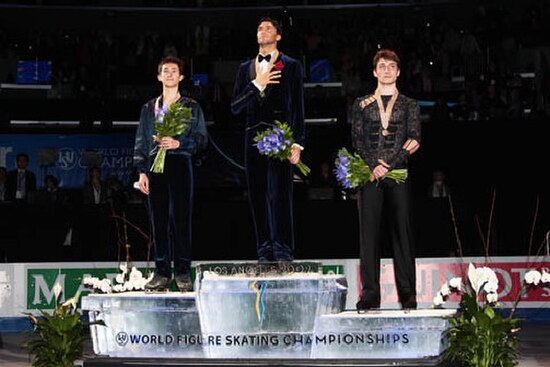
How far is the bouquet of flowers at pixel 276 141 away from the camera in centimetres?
818

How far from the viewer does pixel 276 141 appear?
8.18 meters

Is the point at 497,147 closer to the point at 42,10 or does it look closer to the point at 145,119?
the point at 145,119

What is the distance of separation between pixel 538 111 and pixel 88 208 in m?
7.70

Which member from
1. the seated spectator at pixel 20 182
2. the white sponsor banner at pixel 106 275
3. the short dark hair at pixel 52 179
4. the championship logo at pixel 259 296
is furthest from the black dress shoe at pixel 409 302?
the short dark hair at pixel 52 179

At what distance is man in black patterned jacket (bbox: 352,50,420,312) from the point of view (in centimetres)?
827

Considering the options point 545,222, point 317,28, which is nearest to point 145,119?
point 545,222

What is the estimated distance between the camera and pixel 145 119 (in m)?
8.82

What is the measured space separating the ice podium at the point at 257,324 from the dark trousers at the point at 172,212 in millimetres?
527

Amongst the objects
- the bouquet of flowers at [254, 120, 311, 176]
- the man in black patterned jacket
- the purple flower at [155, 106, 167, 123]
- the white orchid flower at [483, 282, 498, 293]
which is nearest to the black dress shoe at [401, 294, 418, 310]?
the man in black patterned jacket

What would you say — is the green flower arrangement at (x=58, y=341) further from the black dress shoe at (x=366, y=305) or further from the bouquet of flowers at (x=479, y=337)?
the bouquet of flowers at (x=479, y=337)

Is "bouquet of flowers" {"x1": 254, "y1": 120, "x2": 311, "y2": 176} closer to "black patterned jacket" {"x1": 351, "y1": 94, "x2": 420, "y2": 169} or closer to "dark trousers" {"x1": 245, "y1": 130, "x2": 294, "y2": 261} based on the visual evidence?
"dark trousers" {"x1": 245, "y1": 130, "x2": 294, "y2": 261}

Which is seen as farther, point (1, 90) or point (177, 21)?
point (177, 21)

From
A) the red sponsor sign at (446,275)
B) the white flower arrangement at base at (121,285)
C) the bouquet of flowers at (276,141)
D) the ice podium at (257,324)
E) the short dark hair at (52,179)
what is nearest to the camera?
the ice podium at (257,324)

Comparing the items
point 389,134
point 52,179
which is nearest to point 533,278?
point 389,134
